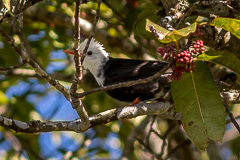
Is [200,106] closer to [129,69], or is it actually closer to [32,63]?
[32,63]

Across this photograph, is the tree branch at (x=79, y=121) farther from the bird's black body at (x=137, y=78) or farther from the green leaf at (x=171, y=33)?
the bird's black body at (x=137, y=78)

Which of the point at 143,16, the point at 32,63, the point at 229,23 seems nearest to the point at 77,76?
the point at 32,63

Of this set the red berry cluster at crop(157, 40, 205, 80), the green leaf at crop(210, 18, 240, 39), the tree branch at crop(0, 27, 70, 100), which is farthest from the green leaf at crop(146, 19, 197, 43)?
the tree branch at crop(0, 27, 70, 100)

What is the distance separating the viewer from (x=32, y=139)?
650 cm

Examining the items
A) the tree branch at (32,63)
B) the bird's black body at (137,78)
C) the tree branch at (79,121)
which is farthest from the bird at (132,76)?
the tree branch at (32,63)

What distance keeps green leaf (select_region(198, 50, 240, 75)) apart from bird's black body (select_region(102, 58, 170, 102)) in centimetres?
152

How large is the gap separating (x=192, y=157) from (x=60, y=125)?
3093 mm

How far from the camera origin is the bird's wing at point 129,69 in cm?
484

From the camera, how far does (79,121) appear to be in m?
3.37

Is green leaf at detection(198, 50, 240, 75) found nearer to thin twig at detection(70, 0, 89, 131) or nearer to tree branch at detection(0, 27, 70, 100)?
thin twig at detection(70, 0, 89, 131)

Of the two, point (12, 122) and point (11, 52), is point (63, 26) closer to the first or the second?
point (11, 52)

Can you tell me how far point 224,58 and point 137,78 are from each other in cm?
190

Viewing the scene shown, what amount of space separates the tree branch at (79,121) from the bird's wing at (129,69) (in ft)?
3.49

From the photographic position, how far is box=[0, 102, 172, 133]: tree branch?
3.21 metres
